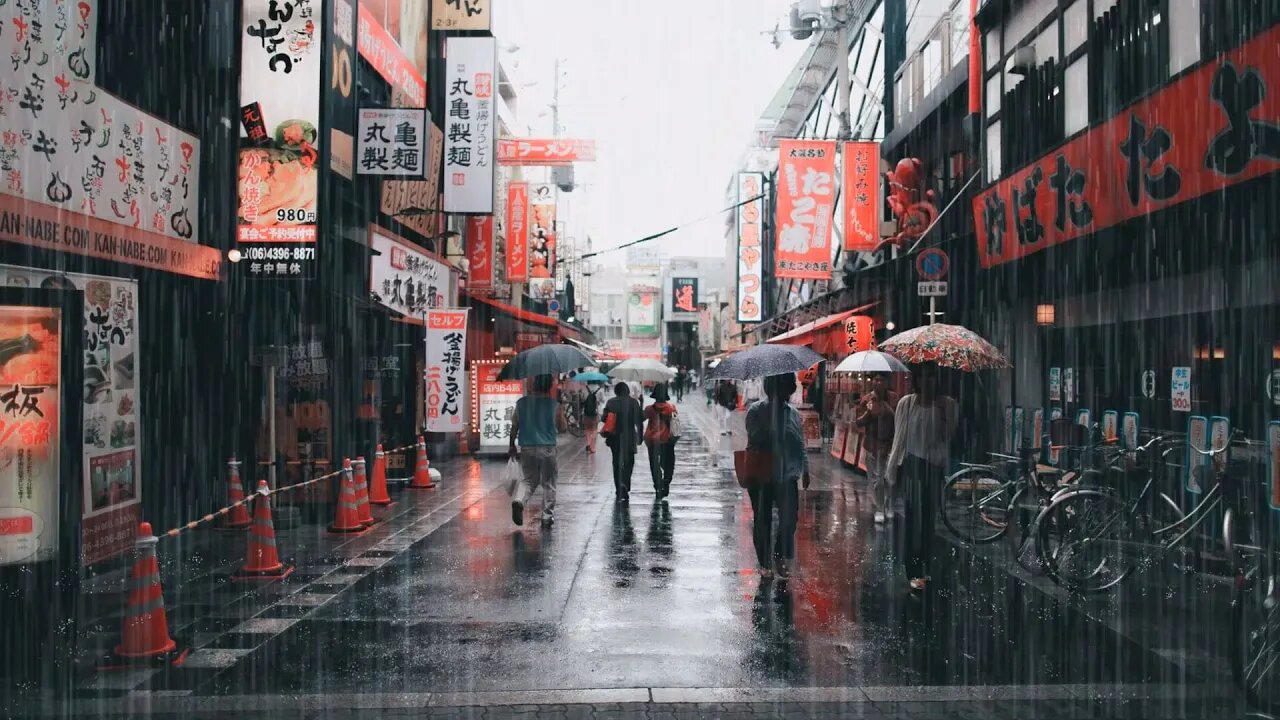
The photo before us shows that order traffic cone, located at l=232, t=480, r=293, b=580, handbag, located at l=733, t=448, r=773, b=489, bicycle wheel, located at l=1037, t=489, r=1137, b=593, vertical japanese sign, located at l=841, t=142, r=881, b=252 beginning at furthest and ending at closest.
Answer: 1. vertical japanese sign, located at l=841, t=142, r=881, b=252
2. traffic cone, located at l=232, t=480, r=293, b=580
3. handbag, located at l=733, t=448, r=773, b=489
4. bicycle wheel, located at l=1037, t=489, r=1137, b=593

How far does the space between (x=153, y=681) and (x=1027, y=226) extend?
11960 millimetres

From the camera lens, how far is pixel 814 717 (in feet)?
17.2

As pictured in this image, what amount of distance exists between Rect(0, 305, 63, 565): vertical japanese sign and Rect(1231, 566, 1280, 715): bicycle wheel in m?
7.65

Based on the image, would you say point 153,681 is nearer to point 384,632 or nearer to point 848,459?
point 384,632

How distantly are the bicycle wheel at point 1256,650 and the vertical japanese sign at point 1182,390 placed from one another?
529 cm

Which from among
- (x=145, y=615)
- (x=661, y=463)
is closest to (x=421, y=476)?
(x=661, y=463)

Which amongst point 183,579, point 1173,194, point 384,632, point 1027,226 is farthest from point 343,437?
point 1173,194

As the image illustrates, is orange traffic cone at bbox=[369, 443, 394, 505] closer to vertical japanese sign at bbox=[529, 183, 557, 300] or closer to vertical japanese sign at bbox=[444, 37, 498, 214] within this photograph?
vertical japanese sign at bbox=[444, 37, 498, 214]

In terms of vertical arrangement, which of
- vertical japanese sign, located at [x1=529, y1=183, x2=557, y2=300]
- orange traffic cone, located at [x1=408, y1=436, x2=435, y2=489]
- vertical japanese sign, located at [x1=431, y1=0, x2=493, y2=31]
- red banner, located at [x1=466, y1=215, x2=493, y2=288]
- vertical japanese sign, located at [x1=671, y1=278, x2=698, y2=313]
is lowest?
orange traffic cone, located at [x1=408, y1=436, x2=435, y2=489]

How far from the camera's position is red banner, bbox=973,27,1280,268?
7.74 metres

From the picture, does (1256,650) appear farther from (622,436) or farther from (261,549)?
(622,436)

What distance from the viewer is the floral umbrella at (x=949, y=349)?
1103 centimetres

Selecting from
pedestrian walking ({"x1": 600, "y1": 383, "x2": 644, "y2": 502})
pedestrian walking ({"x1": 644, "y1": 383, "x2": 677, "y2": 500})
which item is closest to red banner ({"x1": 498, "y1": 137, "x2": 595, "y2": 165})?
pedestrian walking ({"x1": 644, "y1": 383, "x2": 677, "y2": 500})

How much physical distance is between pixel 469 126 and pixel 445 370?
5.86 metres
